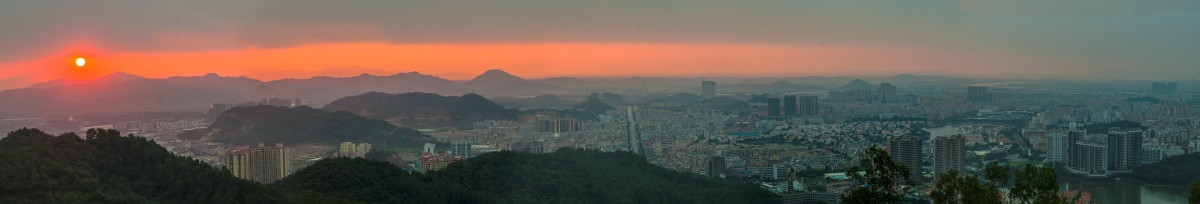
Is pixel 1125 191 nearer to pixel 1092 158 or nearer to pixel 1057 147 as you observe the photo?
pixel 1092 158

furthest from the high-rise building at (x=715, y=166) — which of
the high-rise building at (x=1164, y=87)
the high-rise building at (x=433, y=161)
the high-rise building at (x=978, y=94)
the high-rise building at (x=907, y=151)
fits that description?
the high-rise building at (x=1164, y=87)

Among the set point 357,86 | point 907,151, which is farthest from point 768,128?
point 357,86

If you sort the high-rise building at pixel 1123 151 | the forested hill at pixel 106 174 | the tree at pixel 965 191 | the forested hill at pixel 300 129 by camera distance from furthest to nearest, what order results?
the forested hill at pixel 300 129, the high-rise building at pixel 1123 151, the forested hill at pixel 106 174, the tree at pixel 965 191

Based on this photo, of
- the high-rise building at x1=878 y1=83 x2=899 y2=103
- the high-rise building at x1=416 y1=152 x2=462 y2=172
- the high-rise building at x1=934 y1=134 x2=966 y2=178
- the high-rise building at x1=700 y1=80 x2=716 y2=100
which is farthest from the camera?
the high-rise building at x1=878 y1=83 x2=899 y2=103

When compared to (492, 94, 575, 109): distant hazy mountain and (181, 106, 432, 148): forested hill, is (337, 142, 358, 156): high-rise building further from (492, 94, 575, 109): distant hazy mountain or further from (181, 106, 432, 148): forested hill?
(492, 94, 575, 109): distant hazy mountain

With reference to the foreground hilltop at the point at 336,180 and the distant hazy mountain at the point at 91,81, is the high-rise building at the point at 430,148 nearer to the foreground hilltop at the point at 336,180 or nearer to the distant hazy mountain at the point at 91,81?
the foreground hilltop at the point at 336,180

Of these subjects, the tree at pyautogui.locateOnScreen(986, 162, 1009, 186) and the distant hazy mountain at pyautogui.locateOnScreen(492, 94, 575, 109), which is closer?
the tree at pyautogui.locateOnScreen(986, 162, 1009, 186)

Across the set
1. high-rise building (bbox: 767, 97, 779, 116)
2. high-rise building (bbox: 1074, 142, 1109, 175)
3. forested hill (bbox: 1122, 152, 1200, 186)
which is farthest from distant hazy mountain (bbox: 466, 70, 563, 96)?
forested hill (bbox: 1122, 152, 1200, 186)

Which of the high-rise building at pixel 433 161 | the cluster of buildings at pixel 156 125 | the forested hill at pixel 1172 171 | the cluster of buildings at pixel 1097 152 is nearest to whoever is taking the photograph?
the high-rise building at pixel 433 161
